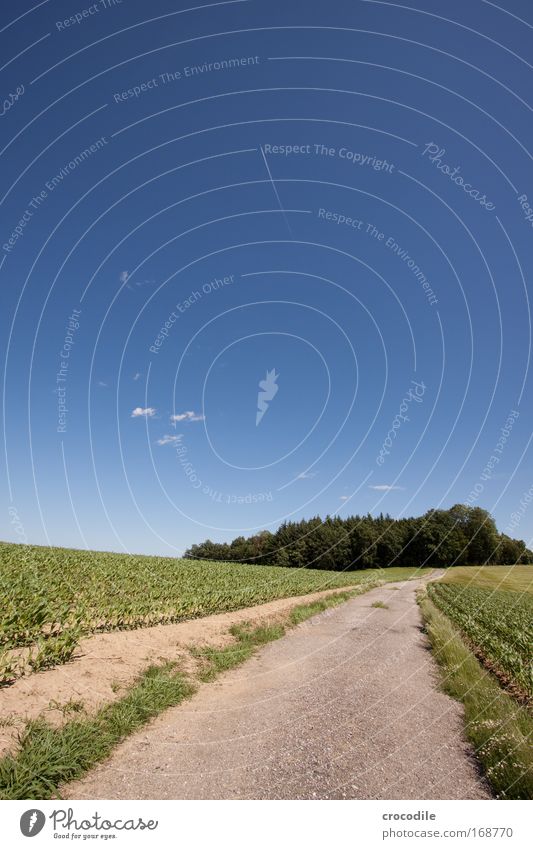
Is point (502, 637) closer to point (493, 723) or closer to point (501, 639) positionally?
point (501, 639)

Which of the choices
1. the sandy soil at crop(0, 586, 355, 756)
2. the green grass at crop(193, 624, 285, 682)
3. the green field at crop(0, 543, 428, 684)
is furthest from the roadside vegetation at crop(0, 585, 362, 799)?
the green field at crop(0, 543, 428, 684)

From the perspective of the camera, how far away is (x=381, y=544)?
115m

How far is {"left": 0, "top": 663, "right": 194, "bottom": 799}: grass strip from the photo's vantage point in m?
5.17

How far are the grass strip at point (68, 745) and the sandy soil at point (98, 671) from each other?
0.39 metres

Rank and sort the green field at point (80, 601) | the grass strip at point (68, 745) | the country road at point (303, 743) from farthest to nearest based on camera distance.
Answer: the green field at point (80, 601) → the country road at point (303, 743) → the grass strip at point (68, 745)

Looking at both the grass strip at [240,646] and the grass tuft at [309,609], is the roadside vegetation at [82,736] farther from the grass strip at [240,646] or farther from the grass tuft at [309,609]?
the grass tuft at [309,609]

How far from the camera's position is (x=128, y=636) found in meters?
13.7

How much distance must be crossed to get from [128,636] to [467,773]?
11.4 meters

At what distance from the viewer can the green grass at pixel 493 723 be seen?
5.79 meters

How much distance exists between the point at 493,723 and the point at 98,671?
947 cm

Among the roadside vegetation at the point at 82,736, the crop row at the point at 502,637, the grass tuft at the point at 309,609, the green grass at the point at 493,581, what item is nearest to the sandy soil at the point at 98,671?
the roadside vegetation at the point at 82,736

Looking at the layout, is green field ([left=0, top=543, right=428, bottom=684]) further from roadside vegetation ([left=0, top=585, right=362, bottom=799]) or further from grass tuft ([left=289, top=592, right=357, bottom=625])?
grass tuft ([left=289, top=592, right=357, bottom=625])
